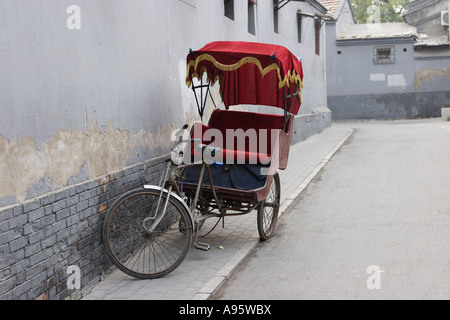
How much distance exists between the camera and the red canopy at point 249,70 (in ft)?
23.2

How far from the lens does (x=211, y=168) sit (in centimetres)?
707

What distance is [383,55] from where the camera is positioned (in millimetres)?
34375

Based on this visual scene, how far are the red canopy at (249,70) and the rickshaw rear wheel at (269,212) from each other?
107 centimetres

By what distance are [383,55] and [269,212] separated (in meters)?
28.5

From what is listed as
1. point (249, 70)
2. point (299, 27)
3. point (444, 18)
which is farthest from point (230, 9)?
point (444, 18)

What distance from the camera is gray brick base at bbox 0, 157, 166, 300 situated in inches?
171

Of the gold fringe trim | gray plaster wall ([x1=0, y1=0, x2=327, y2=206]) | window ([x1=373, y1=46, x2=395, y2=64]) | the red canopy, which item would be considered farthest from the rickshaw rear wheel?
window ([x1=373, y1=46, x2=395, y2=64])

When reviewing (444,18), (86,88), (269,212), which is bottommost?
(269,212)

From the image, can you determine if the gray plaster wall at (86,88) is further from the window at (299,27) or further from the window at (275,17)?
the window at (299,27)

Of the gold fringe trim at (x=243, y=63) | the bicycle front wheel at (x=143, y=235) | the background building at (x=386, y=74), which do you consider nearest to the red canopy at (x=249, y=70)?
the gold fringe trim at (x=243, y=63)

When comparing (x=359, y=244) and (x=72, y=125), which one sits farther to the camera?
(x=359, y=244)

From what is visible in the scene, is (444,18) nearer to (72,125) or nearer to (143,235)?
(143,235)

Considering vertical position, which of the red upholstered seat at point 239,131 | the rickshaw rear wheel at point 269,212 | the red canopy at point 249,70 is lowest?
the rickshaw rear wheel at point 269,212

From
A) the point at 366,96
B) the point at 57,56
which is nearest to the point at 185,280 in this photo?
the point at 57,56
